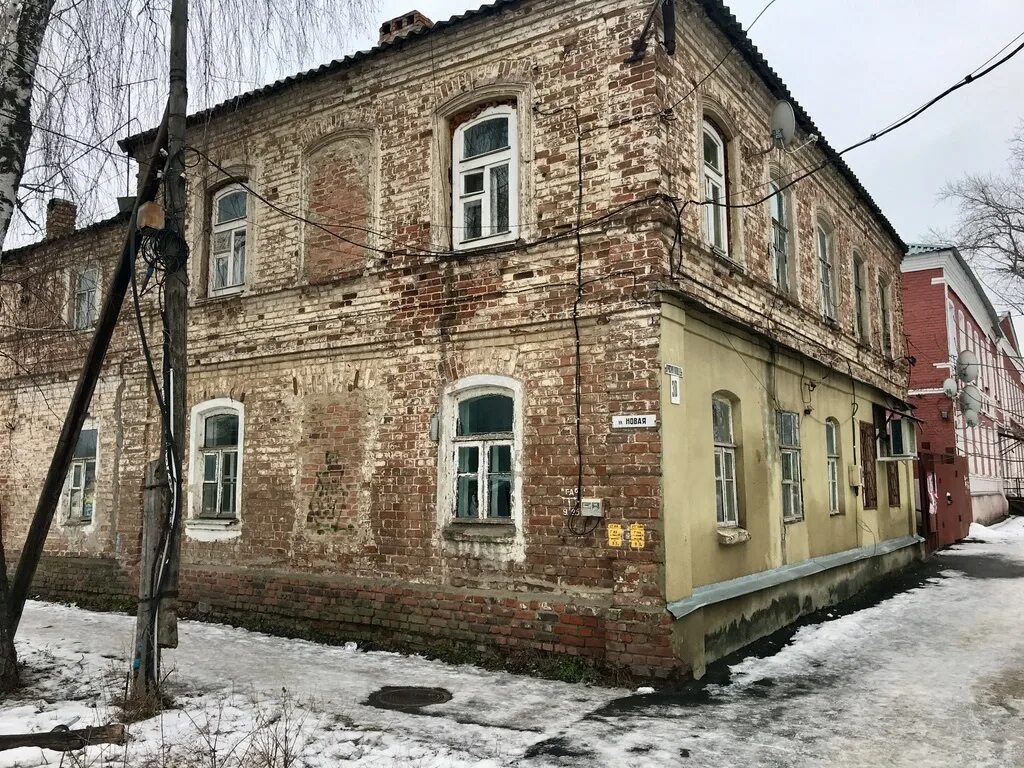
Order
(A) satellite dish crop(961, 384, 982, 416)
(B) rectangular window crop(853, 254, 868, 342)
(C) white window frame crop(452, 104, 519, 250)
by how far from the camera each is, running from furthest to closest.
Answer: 1. (A) satellite dish crop(961, 384, 982, 416)
2. (B) rectangular window crop(853, 254, 868, 342)
3. (C) white window frame crop(452, 104, 519, 250)

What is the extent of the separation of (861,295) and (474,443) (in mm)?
9845

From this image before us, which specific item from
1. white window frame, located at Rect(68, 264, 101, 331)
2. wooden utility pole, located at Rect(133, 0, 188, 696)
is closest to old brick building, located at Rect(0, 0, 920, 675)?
white window frame, located at Rect(68, 264, 101, 331)

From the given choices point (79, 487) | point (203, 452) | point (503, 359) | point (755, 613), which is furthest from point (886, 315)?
point (79, 487)

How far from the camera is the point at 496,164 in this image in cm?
865

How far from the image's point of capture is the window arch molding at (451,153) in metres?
8.25

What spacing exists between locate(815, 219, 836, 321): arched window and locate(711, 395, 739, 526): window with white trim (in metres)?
4.43

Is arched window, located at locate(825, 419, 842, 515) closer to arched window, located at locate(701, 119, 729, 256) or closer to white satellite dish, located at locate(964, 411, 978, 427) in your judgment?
arched window, located at locate(701, 119, 729, 256)

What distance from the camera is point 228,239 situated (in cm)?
1085

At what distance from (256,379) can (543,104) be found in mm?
4926

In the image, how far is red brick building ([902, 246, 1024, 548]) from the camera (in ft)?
64.0

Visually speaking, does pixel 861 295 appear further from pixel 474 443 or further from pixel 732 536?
pixel 474 443

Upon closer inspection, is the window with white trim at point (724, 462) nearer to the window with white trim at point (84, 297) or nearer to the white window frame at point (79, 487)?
the white window frame at point (79, 487)

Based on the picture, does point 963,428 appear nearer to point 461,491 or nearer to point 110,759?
point 461,491

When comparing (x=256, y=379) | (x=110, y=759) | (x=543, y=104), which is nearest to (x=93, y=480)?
(x=256, y=379)
